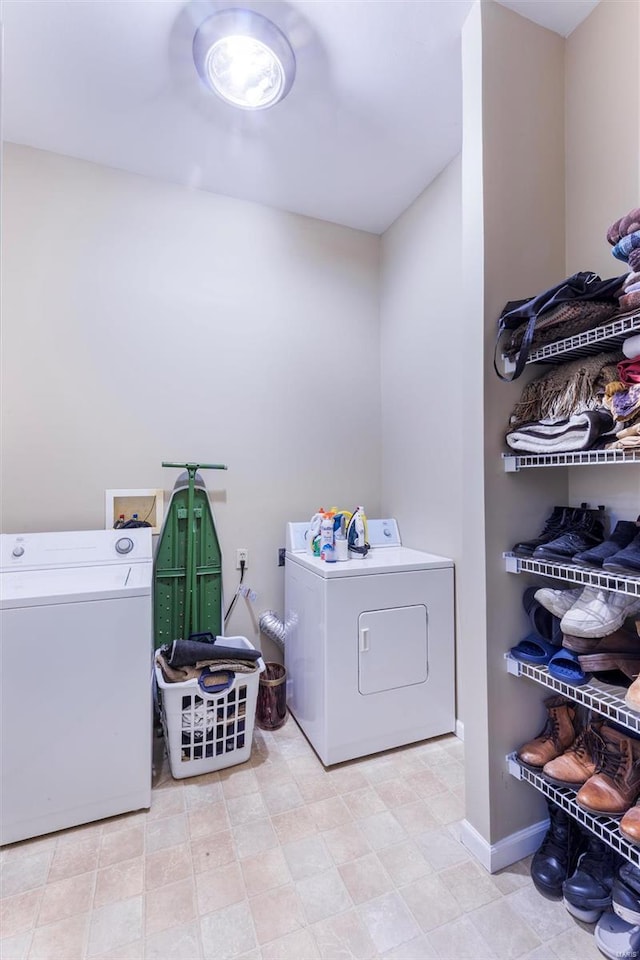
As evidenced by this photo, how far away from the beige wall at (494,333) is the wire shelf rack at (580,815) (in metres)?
0.06

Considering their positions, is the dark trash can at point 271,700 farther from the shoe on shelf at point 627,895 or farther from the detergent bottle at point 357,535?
the shoe on shelf at point 627,895

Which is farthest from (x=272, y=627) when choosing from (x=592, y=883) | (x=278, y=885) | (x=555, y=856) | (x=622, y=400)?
(x=622, y=400)

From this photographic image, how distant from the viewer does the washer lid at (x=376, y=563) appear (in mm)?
1921

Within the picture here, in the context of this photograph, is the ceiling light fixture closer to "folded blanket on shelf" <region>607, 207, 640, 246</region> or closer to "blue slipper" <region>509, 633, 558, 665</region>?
"folded blanket on shelf" <region>607, 207, 640, 246</region>

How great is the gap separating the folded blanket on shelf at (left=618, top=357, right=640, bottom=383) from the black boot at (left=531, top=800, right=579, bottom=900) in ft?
4.26

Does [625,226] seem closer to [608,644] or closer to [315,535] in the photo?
[608,644]

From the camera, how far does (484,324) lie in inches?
55.6

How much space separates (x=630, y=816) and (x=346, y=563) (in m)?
1.26

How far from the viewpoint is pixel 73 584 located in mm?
1699

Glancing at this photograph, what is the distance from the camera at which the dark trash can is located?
223 cm

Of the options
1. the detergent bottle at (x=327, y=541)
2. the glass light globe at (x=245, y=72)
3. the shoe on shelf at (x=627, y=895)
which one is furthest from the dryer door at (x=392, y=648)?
the glass light globe at (x=245, y=72)

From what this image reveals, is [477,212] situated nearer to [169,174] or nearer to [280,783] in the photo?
[169,174]

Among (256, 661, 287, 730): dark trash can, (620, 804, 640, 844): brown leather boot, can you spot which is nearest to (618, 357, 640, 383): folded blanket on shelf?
(620, 804, 640, 844): brown leather boot

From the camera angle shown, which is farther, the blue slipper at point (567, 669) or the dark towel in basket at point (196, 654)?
the dark towel in basket at point (196, 654)
